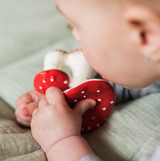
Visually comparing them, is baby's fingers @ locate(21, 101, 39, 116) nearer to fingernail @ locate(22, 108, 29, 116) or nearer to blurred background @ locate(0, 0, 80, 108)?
fingernail @ locate(22, 108, 29, 116)

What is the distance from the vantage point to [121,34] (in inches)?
10.9

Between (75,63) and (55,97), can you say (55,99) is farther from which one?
(75,63)

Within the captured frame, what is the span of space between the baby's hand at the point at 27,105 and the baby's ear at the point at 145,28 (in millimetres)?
284

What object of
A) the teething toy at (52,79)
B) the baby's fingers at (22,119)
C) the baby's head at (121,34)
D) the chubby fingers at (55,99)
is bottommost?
the baby's fingers at (22,119)

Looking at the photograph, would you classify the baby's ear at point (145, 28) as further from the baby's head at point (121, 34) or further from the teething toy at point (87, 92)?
the teething toy at point (87, 92)

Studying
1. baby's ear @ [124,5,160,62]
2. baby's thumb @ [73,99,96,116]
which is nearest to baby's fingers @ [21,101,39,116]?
baby's thumb @ [73,99,96,116]

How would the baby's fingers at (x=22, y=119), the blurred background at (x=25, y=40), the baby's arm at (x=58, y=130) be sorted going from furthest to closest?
the blurred background at (x=25, y=40) → the baby's fingers at (x=22, y=119) → the baby's arm at (x=58, y=130)

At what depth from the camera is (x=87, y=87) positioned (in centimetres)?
41

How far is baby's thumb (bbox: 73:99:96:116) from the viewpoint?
16.3 inches

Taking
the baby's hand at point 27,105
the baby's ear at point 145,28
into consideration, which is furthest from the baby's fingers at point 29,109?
the baby's ear at point 145,28

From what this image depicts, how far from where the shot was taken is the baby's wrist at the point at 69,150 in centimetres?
35

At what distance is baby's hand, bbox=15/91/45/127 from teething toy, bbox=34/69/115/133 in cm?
3

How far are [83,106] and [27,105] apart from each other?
0.14 meters

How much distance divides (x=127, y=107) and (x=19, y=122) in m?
0.29
